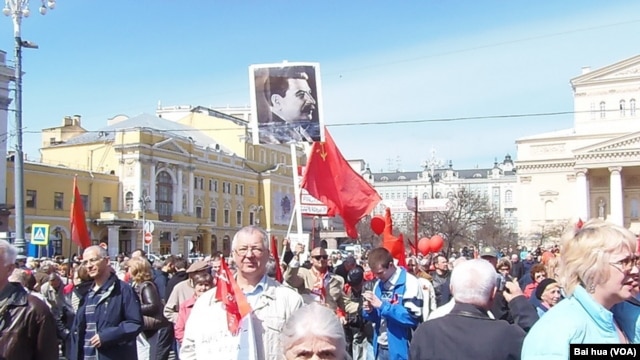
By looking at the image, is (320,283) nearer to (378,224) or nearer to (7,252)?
(7,252)

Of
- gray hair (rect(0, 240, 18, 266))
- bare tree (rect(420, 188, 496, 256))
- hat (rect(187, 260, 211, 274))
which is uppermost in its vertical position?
gray hair (rect(0, 240, 18, 266))

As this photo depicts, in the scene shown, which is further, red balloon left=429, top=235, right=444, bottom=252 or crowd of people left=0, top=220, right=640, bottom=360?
red balloon left=429, top=235, right=444, bottom=252

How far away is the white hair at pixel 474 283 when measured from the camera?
386cm

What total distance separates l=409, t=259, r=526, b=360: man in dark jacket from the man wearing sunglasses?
3.83 m

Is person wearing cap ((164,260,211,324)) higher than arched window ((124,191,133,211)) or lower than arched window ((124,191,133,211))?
lower

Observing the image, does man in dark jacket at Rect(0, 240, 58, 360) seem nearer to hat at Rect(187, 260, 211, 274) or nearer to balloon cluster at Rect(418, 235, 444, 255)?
hat at Rect(187, 260, 211, 274)

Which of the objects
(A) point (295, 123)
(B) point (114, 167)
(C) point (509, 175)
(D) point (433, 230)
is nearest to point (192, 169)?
(B) point (114, 167)

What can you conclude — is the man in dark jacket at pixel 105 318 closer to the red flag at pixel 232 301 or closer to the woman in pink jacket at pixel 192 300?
the woman in pink jacket at pixel 192 300

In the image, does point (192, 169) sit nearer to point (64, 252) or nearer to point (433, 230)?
point (64, 252)

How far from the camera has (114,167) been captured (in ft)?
204

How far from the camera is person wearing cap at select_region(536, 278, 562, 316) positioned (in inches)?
226

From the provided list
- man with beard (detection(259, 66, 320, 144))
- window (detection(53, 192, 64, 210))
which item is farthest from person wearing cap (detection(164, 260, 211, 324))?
window (detection(53, 192, 64, 210))

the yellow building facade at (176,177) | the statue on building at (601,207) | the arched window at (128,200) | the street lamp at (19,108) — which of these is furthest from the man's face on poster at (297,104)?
the statue on building at (601,207)

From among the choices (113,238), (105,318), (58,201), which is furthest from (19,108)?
(113,238)
